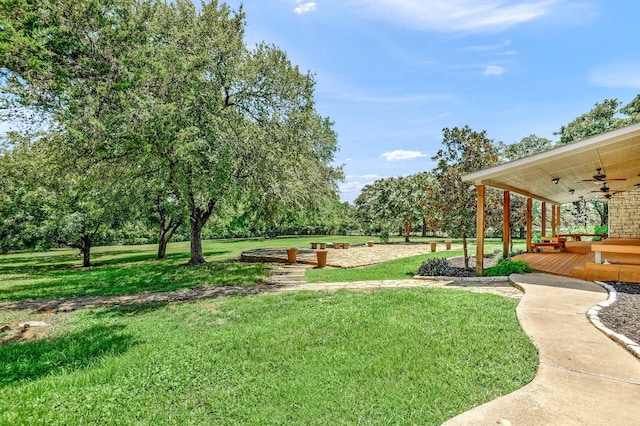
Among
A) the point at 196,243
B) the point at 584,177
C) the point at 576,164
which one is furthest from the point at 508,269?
the point at 196,243

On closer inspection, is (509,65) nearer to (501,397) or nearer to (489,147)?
(489,147)

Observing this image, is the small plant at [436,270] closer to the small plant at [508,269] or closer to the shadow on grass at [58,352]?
the small plant at [508,269]

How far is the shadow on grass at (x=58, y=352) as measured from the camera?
164 inches

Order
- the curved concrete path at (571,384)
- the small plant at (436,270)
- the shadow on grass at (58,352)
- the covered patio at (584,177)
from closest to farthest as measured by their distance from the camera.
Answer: the curved concrete path at (571,384) → the shadow on grass at (58,352) → the covered patio at (584,177) → the small plant at (436,270)

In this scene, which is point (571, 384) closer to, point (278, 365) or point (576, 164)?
point (278, 365)

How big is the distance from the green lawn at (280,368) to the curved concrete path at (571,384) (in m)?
0.18

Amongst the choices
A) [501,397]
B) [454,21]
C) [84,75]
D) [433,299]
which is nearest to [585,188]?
[454,21]

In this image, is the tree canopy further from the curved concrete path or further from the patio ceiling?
the curved concrete path

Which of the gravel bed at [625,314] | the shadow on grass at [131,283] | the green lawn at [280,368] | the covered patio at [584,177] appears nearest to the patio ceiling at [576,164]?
the covered patio at [584,177]

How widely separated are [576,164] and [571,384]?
8.12 m

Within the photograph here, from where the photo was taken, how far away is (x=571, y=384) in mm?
3189

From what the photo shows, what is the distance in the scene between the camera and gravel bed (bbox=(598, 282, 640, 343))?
468 centimetres

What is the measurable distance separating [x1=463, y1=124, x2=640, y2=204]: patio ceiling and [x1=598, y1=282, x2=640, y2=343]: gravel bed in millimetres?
3201

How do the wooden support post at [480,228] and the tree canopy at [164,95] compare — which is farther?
the wooden support post at [480,228]
